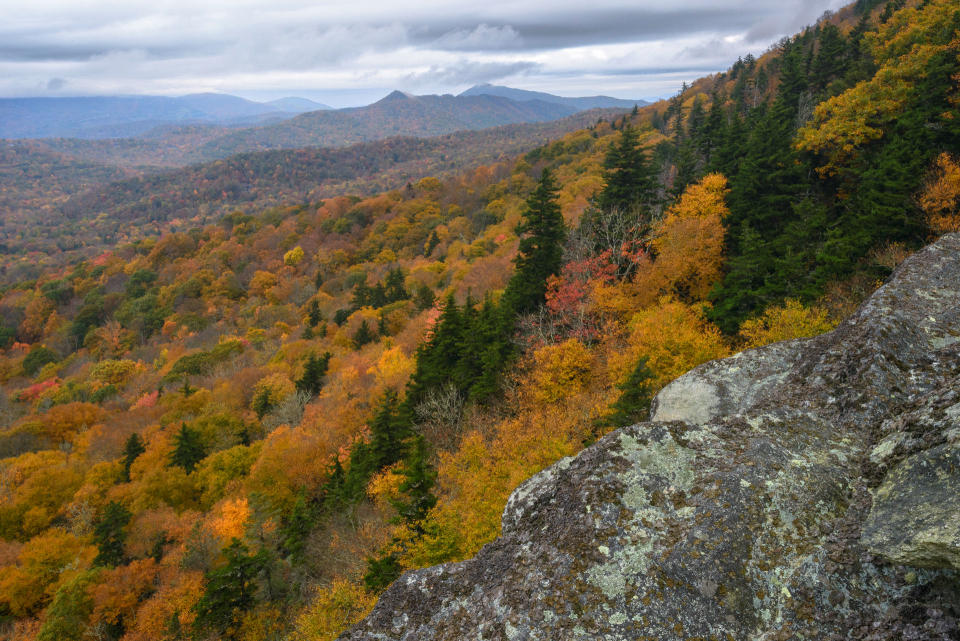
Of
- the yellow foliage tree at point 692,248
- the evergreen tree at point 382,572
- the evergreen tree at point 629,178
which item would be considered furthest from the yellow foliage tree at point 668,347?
the evergreen tree at point 629,178

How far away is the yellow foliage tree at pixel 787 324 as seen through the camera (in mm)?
23812

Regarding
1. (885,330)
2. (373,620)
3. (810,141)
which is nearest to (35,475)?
(373,620)

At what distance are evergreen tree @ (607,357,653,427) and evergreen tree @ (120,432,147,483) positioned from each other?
54.4 m

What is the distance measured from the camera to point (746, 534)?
6.24 metres

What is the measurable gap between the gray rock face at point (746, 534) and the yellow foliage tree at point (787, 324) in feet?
55.8

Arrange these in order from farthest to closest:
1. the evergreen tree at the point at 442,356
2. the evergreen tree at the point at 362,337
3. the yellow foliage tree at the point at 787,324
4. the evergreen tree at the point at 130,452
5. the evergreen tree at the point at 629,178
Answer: the evergreen tree at the point at 362,337
the evergreen tree at the point at 130,452
the evergreen tree at the point at 629,178
the evergreen tree at the point at 442,356
the yellow foliage tree at the point at 787,324

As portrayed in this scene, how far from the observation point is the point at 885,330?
9398mm

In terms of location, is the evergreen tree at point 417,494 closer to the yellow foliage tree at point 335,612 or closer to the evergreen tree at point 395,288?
the yellow foliage tree at point 335,612

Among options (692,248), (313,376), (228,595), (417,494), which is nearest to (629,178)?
(692,248)

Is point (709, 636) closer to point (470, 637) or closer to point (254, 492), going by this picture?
point (470, 637)

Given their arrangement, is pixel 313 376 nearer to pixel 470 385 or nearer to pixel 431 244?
pixel 470 385

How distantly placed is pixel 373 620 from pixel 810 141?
45.6 m

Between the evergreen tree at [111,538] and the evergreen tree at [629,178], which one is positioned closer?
the evergreen tree at [111,538]

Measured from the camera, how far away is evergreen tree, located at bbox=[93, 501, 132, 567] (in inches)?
1476
